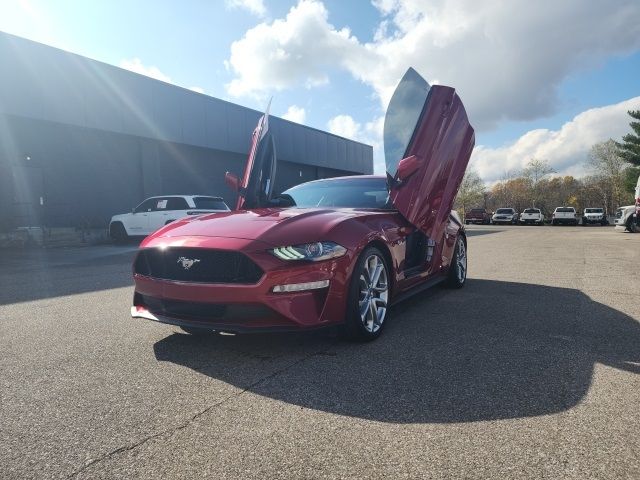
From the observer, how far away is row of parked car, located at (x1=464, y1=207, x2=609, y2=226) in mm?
37938

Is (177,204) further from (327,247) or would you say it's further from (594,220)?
(594,220)

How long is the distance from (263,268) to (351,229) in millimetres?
824

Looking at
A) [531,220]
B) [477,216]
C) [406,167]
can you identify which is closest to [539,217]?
[531,220]

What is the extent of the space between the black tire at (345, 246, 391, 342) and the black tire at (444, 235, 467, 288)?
224 centimetres

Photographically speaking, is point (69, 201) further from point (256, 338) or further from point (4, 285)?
point (256, 338)

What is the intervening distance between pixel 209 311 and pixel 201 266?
33cm

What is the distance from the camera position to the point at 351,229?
3564 mm

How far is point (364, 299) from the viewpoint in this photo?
11.9 ft

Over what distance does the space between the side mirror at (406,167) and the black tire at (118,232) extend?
43.3ft

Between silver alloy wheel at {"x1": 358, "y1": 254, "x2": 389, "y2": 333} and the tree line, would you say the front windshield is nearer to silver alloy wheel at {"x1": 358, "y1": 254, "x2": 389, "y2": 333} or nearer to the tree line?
silver alloy wheel at {"x1": 358, "y1": 254, "x2": 389, "y2": 333}

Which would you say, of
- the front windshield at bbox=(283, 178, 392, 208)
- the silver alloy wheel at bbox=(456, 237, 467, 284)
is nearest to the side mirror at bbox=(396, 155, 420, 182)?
the front windshield at bbox=(283, 178, 392, 208)

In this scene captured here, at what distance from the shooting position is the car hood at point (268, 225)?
331cm

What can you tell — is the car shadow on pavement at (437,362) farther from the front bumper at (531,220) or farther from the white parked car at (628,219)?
the front bumper at (531,220)

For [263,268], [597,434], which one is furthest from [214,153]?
[597,434]
